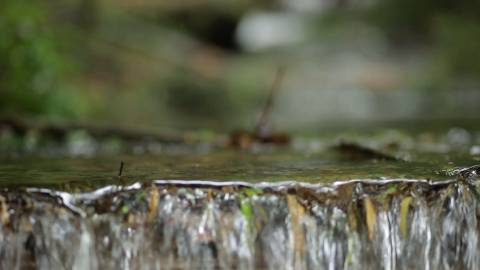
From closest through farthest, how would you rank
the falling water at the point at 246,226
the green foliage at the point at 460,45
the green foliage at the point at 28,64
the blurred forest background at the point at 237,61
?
the falling water at the point at 246,226 → the green foliage at the point at 28,64 → the blurred forest background at the point at 237,61 → the green foliage at the point at 460,45

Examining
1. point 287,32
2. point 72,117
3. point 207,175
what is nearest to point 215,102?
point 72,117

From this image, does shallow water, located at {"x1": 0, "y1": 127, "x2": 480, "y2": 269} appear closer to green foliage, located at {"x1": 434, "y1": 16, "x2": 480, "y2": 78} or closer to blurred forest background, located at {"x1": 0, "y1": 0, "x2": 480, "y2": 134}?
blurred forest background, located at {"x1": 0, "y1": 0, "x2": 480, "y2": 134}

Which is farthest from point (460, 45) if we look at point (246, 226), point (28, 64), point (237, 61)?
point (246, 226)

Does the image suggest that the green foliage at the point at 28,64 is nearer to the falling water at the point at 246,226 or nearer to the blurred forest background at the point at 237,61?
the blurred forest background at the point at 237,61

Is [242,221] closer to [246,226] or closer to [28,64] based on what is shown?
[246,226]

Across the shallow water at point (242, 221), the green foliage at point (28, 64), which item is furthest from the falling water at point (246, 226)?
the green foliage at point (28, 64)

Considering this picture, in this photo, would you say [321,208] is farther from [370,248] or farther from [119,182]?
[119,182]

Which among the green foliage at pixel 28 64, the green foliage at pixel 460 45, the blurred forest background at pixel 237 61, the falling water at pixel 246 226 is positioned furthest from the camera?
the green foliage at pixel 460 45
